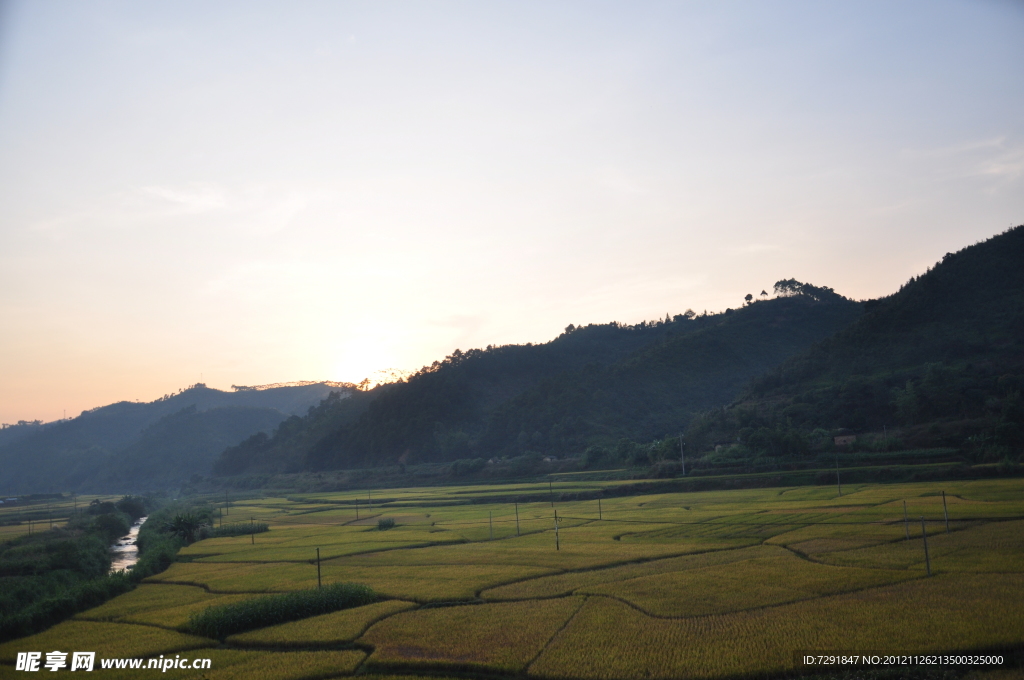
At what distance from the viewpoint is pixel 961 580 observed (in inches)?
738

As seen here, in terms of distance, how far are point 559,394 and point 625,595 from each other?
8451cm

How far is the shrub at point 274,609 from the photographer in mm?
20125

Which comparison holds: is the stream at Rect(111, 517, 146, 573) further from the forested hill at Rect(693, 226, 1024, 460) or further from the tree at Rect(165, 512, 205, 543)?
the forested hill at Rect(693, 226, 1024, 460)

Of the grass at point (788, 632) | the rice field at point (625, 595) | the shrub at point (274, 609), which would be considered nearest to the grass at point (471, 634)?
the rice field at point (625, 595)

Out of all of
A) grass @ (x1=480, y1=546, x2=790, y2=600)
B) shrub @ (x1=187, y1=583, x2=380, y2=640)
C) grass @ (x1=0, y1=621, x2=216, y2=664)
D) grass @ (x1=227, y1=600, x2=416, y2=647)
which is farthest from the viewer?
grass @ (x1=480, y1=546, x2=790, y2=600)

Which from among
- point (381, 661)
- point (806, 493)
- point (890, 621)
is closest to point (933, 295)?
point (806, 493)

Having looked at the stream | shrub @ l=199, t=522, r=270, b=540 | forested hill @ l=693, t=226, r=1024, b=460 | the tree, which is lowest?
the stream

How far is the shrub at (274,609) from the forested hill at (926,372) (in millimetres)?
42648

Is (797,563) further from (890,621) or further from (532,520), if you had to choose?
(532,520)

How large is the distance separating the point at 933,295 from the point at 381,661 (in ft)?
259

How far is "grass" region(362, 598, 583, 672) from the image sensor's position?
16.0 metres

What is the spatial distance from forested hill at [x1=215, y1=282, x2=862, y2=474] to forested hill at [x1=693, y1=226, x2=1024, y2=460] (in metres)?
18.8

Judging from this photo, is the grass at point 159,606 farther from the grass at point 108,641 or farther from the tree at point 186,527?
the tree at point 186,527

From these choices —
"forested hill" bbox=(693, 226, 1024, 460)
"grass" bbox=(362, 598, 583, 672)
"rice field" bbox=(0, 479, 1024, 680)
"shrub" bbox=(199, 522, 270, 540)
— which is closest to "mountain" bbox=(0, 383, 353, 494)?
"shrub" bbox=(199, 522, 270, 540)
